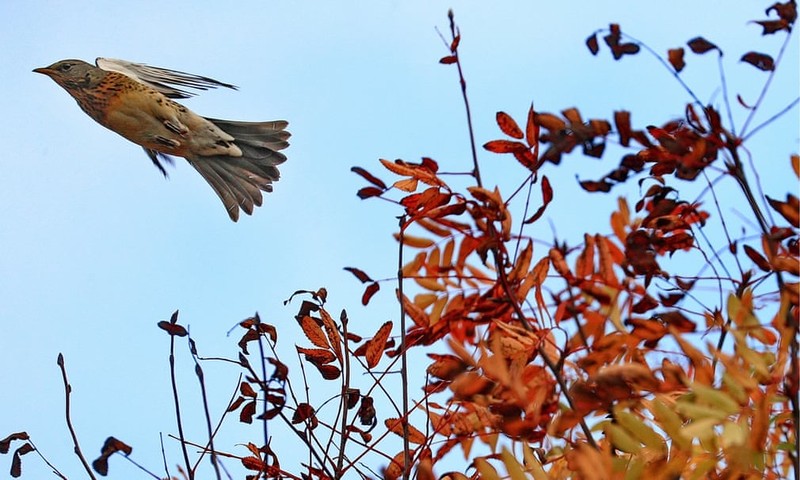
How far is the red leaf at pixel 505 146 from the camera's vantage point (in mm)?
1711

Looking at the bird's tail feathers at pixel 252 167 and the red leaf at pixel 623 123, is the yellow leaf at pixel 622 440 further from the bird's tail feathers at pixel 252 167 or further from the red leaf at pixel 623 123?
the bird's tail feathers at pixel 252 167

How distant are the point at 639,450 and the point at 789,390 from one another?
0.22 metres

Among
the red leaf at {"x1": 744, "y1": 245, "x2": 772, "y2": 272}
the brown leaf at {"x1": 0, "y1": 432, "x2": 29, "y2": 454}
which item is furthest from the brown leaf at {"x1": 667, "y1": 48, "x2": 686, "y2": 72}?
the brown leaf at {"x1": 0, "y1": 432, "x2": 29, "y2": 454}

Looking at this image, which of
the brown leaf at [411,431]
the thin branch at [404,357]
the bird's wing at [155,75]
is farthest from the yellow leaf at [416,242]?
the bird's wing at [155,75]

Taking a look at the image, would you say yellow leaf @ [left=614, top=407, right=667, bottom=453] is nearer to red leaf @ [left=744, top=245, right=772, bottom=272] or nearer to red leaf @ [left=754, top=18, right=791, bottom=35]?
red leaf @ [left=744, top=245, right=772, bottom=272]

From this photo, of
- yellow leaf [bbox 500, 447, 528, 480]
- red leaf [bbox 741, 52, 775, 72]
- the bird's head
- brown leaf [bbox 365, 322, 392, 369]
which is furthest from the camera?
the bird's head

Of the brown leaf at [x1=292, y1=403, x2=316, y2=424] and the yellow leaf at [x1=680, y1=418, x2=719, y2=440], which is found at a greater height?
the brown leaf at [x1=292, y1=403, x2=316, y2=424]

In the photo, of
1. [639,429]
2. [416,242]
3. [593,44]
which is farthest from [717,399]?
[593,44]

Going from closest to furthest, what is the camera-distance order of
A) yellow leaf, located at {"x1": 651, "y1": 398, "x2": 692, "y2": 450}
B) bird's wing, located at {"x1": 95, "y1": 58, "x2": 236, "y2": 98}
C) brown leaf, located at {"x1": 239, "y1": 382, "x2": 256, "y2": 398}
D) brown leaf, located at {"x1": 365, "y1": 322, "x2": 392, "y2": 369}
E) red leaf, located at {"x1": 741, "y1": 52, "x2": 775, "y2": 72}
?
yellow leaf, located at {"x1": 651, "y1": 398, "x2": 692, "y2": 450} < red leaf, located at {"x1": 741, "y1": 52, "x2": 775, "y2": 72} < brown leaf, located at {"x1": 365, "y1": 322, "x2": 392, "y2": 369} < brown leaf, located at {"x1": 239, "y1": 382, "x2": 256, "y2": 398} < bird's wing, located at {"x1": 95, "y1": 58, "x2": 236, "y2": 98}

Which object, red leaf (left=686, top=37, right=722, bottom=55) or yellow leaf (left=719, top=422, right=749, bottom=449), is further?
red leaf (left=686, top=37, right=722, bottom=55)

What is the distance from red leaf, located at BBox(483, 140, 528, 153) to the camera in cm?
171

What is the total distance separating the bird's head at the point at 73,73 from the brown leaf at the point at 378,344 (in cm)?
420

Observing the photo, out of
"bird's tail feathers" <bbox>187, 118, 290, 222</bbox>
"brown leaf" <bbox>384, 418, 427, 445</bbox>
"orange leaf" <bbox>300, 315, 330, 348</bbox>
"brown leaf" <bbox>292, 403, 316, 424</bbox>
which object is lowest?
"brown leaf" <bbox>384, 418, 427, 445</bbox>

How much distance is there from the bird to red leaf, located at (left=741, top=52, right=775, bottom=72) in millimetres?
3820
